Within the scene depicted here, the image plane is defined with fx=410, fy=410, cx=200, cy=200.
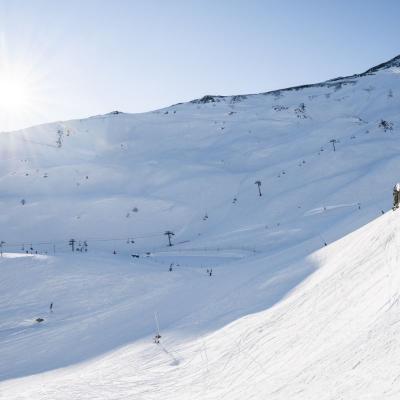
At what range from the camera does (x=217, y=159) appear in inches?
1743

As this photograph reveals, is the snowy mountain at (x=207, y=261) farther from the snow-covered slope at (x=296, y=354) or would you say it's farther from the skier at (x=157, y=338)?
the skier at (x=157, y=338)

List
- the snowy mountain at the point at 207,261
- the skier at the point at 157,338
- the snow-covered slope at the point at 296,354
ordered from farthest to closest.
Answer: the skier at the point at 157,338 → the snowy mountain at the point at 207,261 → the snow-covered slope at the point at 296,354

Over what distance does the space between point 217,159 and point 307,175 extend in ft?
42.2

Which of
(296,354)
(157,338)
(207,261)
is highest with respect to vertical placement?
(296,354)

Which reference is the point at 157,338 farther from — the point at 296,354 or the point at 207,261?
the point at 207,261

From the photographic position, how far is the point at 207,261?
68.5 feet

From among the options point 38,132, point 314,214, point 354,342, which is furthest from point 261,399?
point 38,132

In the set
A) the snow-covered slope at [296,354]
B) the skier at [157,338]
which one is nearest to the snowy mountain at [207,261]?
the snow-covered slope at [296,354]

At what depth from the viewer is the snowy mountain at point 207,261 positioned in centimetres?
508

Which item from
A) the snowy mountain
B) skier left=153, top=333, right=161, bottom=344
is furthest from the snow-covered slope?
skier left=153, top=333, right=161, bottom=344

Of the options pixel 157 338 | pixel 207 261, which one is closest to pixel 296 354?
pixel 157 338

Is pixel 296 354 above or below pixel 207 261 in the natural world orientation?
above

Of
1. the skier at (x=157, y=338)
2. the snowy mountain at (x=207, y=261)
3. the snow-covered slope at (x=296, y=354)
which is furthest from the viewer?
the skier at (x=157, y=338)

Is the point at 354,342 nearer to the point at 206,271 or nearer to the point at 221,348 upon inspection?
the point at 221,348
